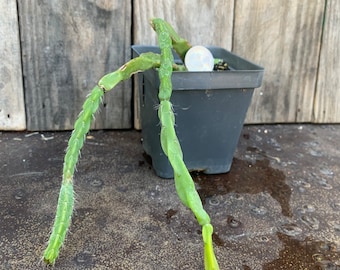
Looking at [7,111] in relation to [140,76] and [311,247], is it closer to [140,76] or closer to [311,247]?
[140,76]

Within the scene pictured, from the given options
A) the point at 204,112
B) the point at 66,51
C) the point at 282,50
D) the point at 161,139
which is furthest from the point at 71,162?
the point at 282,50

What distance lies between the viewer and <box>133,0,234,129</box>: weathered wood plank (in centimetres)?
118

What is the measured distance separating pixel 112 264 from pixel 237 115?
0.44 m

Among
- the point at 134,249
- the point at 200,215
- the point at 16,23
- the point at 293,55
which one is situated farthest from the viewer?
the point at 293,55

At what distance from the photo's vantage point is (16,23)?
1.13m

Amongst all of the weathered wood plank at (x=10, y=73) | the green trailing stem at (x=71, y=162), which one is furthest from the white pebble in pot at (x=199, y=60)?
the weathered wood plank at (x=10, y=73)

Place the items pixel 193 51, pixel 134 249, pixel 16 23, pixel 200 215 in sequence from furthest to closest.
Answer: pixel 16 23, pixel 193 51, pixel 134 249, pixel 200 215

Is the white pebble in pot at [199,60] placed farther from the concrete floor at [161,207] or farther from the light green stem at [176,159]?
the concrete floor at [161,207]

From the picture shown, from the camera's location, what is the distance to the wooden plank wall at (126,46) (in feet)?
3.75

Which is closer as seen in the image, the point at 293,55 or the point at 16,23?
the point at 16,23

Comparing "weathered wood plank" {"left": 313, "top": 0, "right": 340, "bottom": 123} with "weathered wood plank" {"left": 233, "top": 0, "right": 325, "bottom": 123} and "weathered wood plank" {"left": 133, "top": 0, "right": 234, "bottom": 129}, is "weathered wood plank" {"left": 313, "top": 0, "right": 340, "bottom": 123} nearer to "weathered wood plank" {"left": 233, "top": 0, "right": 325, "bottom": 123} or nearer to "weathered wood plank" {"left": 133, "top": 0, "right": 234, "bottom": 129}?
"weathered wood plank" {"left": 233, "top": 0, "right": 325, "bottom": 123}

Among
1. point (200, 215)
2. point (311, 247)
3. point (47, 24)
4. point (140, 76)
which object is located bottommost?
point (311, 247)

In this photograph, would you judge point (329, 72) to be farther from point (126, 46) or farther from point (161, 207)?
point (161, 207)

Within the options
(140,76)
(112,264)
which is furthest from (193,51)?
(112,264)
